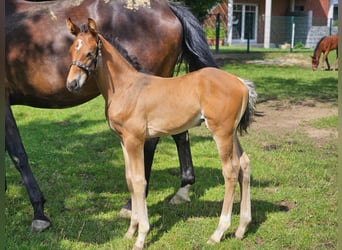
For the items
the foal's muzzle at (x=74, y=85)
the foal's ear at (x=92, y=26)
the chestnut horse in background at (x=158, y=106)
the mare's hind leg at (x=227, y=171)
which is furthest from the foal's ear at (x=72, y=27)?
the mare's hind leg at (x=227, y=171)

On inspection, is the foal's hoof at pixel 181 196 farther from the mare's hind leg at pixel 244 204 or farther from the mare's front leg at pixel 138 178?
the mare's front leg at pixel 138 178

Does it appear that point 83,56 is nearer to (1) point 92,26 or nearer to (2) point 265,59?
(1) point 92,26

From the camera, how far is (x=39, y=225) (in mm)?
3938

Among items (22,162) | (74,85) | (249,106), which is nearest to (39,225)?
(22,162)

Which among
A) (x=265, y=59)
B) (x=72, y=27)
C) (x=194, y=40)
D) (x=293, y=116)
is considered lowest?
(x=265, y=59)

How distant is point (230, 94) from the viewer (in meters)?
3.45

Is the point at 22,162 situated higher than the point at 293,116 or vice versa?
the point at 22,162

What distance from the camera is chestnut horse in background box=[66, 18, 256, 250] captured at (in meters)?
3.43

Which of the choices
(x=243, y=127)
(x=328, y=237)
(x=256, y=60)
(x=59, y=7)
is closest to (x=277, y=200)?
(x=328, y=237)

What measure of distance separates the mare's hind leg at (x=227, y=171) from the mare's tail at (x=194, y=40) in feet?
4.06

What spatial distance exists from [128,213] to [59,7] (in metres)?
1.99

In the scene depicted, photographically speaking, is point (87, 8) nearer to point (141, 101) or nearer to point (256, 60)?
point (141, 101)

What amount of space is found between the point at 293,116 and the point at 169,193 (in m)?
4.82

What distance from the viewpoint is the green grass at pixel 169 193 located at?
3758 mm
